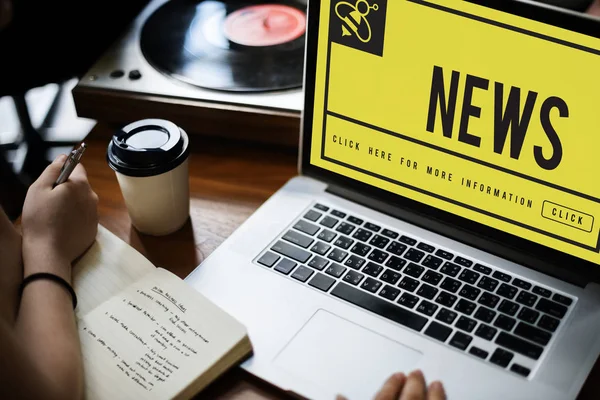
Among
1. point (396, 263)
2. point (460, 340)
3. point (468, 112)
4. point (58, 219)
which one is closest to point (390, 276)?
point (396, 263)

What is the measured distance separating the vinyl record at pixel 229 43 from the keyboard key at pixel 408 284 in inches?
15.3

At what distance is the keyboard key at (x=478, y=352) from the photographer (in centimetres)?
87

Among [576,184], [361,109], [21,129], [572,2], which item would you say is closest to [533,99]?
[576,184]

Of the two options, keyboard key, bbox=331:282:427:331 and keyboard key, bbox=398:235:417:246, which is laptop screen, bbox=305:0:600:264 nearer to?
keyboard key, bbox=398:235:417:246

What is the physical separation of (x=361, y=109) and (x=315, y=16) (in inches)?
5.4

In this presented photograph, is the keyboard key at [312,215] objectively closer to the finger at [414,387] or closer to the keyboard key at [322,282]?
the keyboard key at [322,282]

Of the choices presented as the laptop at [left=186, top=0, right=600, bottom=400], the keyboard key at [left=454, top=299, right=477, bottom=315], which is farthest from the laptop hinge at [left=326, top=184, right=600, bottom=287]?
the keyboard key at [left=454, top=299, right=477, bottom=315]

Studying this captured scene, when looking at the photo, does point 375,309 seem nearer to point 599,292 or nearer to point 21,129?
point 599,292

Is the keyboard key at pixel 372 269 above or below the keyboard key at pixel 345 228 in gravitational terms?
below

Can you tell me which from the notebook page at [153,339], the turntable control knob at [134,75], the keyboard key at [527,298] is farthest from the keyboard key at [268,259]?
the turntable control knob at [134,75]

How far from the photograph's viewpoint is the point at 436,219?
1.01 meters

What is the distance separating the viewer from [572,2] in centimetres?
129

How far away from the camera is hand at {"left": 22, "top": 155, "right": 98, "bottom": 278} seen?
3.12ft

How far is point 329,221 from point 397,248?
0.10 metres
